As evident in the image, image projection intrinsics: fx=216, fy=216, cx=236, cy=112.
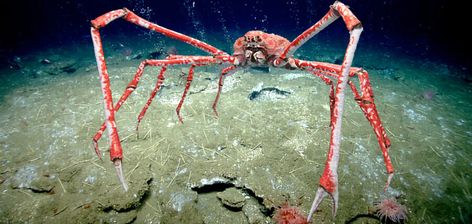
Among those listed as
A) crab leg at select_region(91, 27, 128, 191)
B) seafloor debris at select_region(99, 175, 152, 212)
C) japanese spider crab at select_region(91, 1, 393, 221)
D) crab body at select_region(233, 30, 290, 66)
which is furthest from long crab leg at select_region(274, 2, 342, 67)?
seafloor debris at select_region(99, 175, 152, 212)

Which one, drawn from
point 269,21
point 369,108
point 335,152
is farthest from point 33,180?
point 269,21

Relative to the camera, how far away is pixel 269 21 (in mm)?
43500

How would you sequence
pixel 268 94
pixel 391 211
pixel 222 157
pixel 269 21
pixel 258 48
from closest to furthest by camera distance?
pixel 391 211 → pixel 258 48 → pixel 222 157 → pixel 268 94 → pixel 269 21

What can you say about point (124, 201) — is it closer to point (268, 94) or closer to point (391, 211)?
point (391, 211)

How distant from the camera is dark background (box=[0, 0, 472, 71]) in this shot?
1619 centimetres

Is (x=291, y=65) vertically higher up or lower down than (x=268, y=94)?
higher up

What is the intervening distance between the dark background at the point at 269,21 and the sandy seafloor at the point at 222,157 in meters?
10.5

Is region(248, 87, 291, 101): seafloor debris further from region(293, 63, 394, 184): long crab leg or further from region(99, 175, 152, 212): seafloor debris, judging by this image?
region(99, 175, 152, 212): seafloor debris

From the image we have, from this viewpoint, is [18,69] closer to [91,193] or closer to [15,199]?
[15,199]

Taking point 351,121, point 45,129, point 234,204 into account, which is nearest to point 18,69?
point 45,129

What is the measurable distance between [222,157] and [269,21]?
44.8m

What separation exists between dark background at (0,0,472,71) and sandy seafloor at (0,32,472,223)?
10467 mm

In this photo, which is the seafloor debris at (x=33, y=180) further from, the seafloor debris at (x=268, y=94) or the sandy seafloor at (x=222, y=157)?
the seafloor debris at (x=268, y=94)

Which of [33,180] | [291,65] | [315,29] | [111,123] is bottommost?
[33,180]
